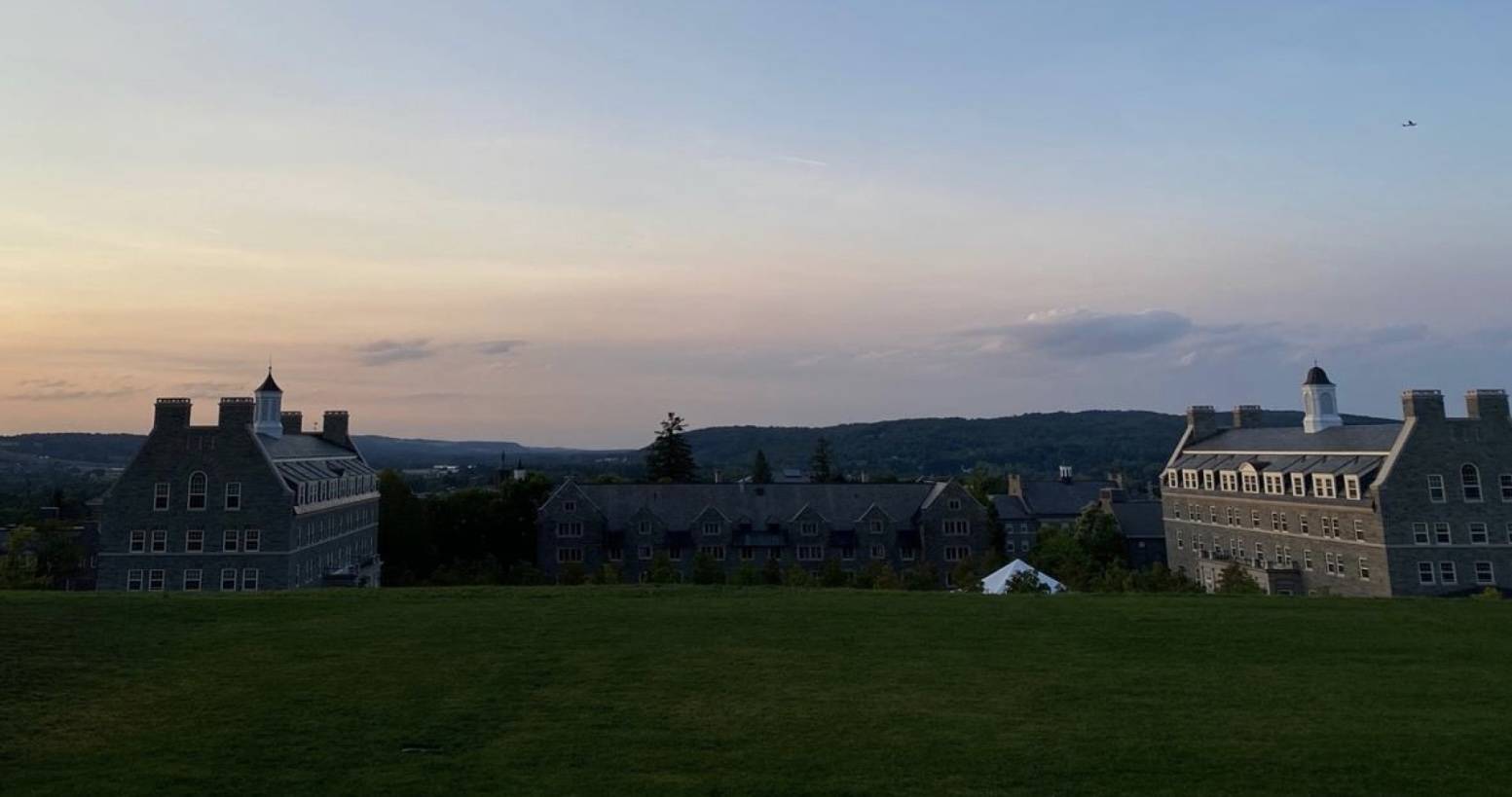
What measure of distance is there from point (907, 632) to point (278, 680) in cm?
1368

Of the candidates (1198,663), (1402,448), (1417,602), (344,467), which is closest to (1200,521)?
(1402,448)

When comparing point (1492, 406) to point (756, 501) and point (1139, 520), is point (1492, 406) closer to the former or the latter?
point (1139, 520)

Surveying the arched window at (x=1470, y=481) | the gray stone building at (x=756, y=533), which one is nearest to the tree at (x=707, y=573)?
the gray stone building at (x=756, y=533)

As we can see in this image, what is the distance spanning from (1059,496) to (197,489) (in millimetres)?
91096

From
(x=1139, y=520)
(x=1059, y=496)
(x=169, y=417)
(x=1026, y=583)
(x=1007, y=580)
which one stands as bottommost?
(x=1139, y=520)

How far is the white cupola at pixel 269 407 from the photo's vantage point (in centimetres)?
6197

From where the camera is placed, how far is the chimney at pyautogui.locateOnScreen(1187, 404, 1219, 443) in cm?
8206

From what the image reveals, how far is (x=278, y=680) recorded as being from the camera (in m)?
16.6

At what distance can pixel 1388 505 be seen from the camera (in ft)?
178

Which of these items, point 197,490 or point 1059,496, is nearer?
point 197,490

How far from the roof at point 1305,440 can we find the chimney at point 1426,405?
1.57 metres

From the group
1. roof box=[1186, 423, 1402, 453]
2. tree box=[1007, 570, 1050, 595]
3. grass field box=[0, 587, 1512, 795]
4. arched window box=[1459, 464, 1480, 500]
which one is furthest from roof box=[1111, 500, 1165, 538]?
grass field box=[0, 587, 1512, 795]

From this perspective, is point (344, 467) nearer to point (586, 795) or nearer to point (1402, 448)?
point (586, 795)

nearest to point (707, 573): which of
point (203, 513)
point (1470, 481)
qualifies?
point (203, 513)
